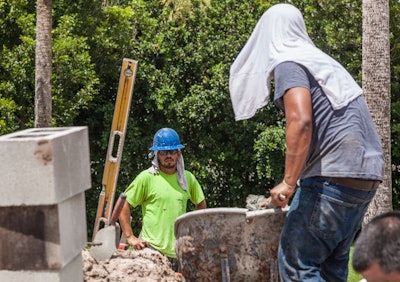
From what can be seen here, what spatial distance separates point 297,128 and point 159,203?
3.40 m

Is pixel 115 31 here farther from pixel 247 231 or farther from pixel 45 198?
→ pixel 45 198

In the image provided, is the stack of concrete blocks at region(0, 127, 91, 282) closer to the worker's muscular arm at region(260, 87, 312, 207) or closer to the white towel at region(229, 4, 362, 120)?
the worker's muscular arm at region(260, 87, 312, 207)

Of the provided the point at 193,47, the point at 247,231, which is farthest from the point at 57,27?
the point at 247,231

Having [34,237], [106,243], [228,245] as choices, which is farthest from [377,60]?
[34,237]

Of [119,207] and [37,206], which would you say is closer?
[37,206]

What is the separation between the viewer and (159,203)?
7832mm

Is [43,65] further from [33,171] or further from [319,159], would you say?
[33,171]

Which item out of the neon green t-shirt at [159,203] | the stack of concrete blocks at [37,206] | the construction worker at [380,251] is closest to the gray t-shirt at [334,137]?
the stack of concrete blocks at [37,206]

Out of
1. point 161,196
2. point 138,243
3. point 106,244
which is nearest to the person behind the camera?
point 106,244

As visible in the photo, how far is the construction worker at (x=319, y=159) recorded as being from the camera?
15.2 feet

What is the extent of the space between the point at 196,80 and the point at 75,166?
13031 mm

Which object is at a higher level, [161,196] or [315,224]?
[315,224]

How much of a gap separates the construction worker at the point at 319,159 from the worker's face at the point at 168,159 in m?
3.18

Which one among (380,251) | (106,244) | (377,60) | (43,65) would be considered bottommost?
(106,244)
